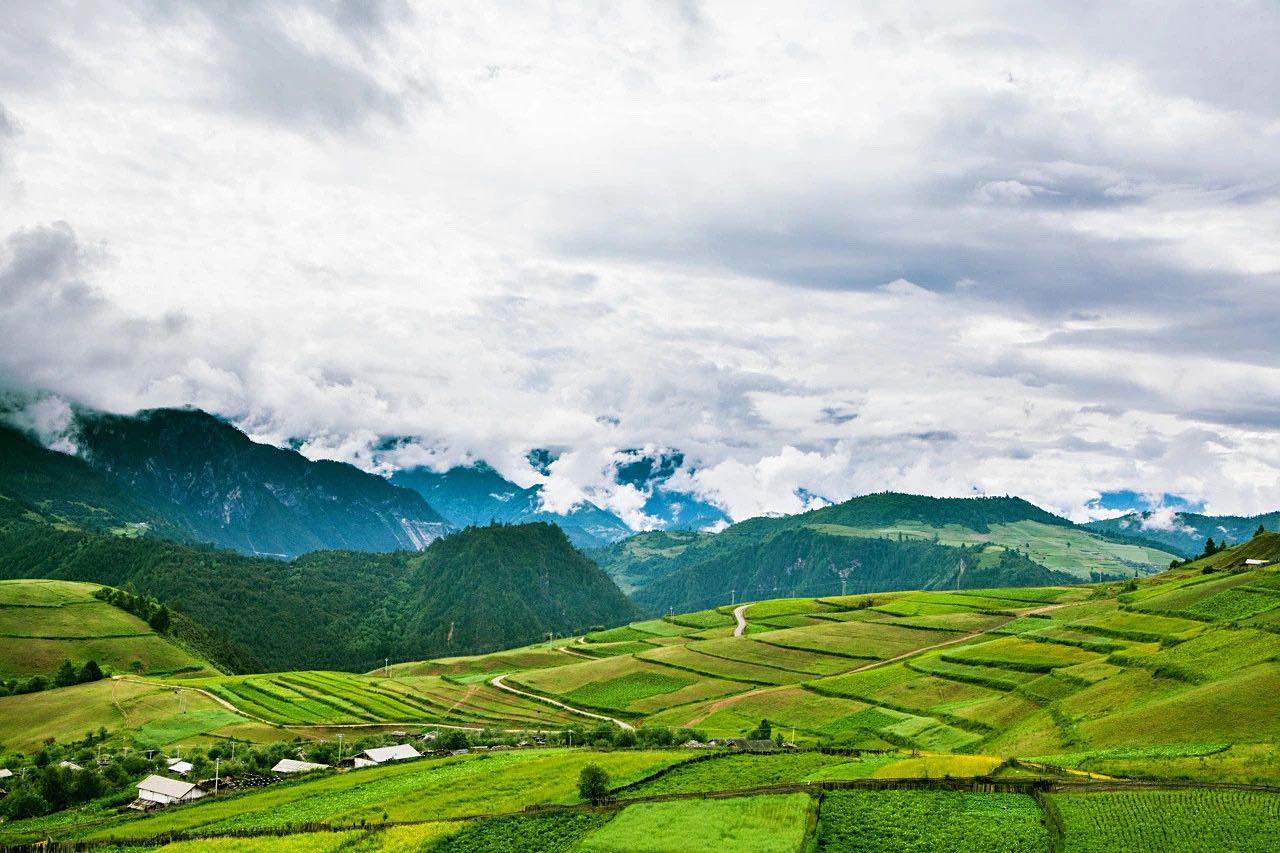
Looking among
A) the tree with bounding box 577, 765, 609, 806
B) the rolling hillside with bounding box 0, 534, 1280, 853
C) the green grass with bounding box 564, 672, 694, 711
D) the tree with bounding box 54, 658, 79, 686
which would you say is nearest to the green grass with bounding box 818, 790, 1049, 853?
the rolling hillside with bounding box 0, 534, 1280, 853

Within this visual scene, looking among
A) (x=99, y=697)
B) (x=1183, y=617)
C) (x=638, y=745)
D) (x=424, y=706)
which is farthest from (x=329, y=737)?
(x=1183, y=617)

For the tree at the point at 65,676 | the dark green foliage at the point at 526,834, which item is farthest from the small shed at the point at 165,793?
the tree at the point at 65,676

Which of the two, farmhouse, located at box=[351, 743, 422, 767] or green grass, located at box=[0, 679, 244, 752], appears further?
green grass, located at box=[0, 679, 244, 752]

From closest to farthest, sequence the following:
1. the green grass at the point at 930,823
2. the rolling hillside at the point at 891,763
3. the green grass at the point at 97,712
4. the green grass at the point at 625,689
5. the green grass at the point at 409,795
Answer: the green grass at the point at 930,823
the rolling hillside at the point at 891,763
the green grass at the point at 409,795
the green grass at the point at 97,712
the green grass at the point at 625,689

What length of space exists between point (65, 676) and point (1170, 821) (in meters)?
199

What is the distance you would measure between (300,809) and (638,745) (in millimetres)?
43372

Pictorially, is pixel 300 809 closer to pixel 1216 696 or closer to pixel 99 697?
pixel 1216 696

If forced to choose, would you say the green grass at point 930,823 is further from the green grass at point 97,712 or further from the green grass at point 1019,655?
the green grass at point 97,712

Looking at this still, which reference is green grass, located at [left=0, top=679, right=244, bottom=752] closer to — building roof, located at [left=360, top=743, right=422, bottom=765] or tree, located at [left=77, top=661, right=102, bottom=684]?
tree, located at [left=77, top=661, right=102, bottom=684]

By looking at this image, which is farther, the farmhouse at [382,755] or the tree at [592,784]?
the farmhouse at [382,755]

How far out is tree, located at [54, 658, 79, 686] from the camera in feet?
601

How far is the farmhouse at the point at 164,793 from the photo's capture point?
9494 cm

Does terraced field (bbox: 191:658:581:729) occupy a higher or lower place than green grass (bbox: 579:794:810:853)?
lower

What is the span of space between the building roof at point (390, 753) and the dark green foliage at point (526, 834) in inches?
1978
